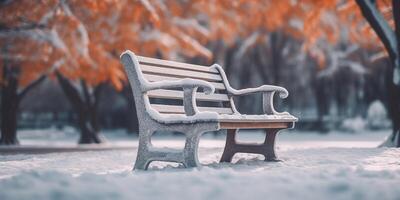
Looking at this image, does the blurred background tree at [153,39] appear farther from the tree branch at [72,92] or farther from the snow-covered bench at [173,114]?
the snow-covered bench at [173,114]

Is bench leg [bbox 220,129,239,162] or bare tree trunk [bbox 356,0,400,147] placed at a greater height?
bare tree trunk [bbox 356,0,400,147]

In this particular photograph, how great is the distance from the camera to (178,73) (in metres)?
5.45

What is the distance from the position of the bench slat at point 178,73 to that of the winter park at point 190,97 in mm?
22

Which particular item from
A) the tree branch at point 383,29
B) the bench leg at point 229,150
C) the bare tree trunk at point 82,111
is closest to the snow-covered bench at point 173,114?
the bench leg at point 229,150

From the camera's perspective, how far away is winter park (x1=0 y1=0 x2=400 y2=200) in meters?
3.54

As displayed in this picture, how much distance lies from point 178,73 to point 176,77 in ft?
0.16

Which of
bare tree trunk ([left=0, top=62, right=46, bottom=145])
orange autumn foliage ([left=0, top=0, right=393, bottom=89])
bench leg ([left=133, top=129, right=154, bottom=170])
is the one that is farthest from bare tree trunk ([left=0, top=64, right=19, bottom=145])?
bench leg ([left=133, top=129, right=154, bottom=170])

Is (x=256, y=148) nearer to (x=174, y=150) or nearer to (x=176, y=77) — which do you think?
(x=176, y=77)

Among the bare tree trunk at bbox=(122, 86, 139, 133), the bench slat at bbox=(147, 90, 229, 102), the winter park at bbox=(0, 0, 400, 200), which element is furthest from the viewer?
the bare tree trunk at bbox=(122, 86, 139, 133)

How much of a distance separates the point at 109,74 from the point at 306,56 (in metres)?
14.6

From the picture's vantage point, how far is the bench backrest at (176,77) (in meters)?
5.03

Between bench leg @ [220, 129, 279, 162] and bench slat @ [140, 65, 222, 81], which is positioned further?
bench leg @ [220, 129, 279, 162]

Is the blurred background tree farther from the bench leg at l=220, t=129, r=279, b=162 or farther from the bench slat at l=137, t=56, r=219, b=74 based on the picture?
the bench slat at l=137, t=56, r=219, b=74

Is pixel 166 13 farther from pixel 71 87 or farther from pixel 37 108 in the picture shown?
pixel 37 108
